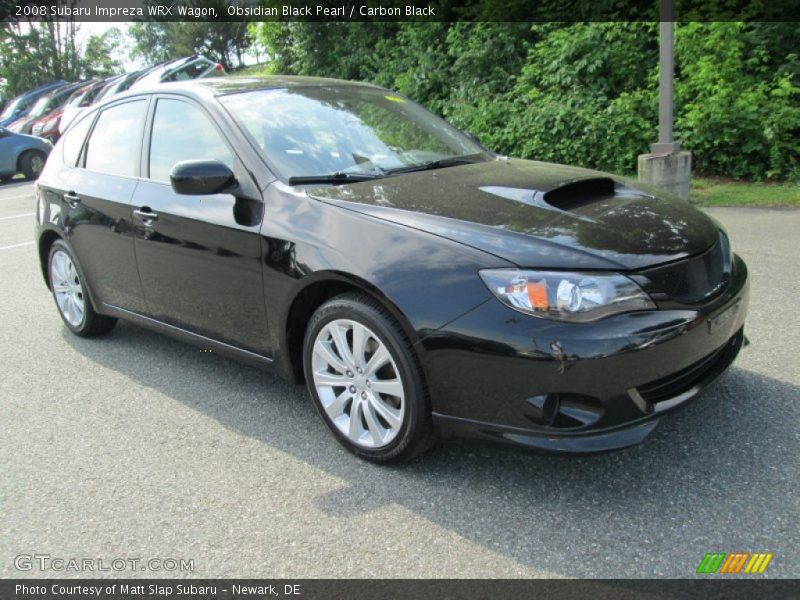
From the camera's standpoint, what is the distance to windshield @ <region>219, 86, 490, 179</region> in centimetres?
367

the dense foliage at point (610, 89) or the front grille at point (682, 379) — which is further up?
the dense foliage at point (610, 89)

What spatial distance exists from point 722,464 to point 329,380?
167 cm

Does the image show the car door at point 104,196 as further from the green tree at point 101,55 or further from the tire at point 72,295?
the green tree at point 101,55

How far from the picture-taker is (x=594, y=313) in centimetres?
263

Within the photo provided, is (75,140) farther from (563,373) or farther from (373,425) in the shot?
(563,373)

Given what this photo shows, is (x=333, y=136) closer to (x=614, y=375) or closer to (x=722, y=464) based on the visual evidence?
(x=614, y=375)

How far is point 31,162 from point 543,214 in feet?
57.1

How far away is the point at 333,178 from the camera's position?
3553 millimetres

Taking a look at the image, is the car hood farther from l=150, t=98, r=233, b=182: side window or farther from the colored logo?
the colored logo

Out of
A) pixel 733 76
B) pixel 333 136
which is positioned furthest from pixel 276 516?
pixel 733 76

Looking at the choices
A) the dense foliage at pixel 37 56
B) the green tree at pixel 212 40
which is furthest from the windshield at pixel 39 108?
the green tree at pixel 212 40

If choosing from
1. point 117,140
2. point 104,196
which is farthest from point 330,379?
point 117,140

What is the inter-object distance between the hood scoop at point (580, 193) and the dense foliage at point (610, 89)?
273 inches

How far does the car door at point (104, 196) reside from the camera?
433cm
